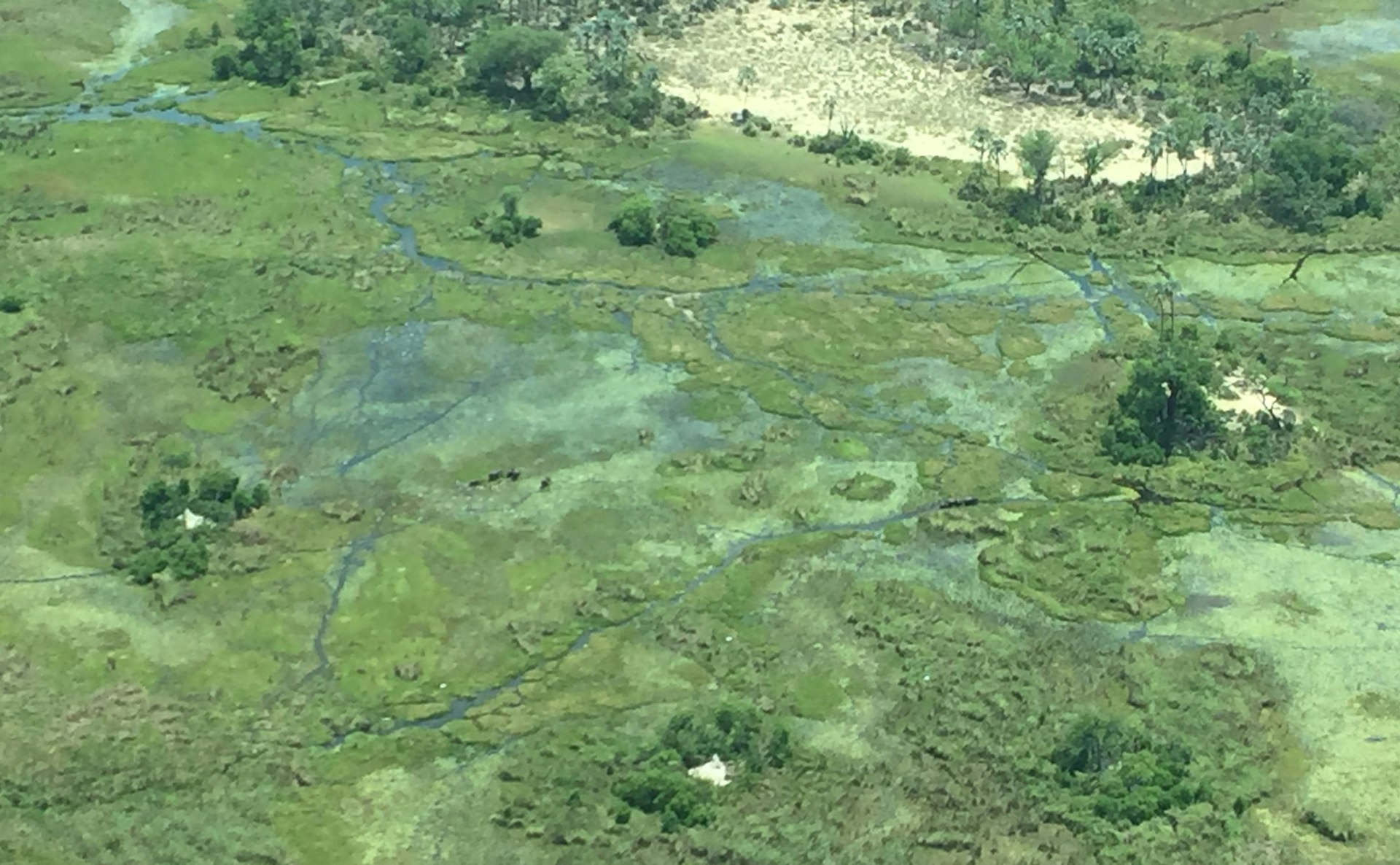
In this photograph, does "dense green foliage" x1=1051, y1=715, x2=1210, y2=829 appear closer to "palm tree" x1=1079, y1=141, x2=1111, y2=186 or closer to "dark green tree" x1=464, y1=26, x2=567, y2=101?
"palm tree" x1=1079, y1=141, x2=1111, y2=186

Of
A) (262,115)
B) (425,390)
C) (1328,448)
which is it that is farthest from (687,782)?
(262,115)

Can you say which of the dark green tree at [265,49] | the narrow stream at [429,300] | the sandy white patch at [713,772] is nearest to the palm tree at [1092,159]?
the narrow stream at [429,300]

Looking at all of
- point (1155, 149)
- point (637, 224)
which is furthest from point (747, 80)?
point (1155, 149)

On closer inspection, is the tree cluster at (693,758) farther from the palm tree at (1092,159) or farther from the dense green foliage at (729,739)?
the palm tree at (1092,159)

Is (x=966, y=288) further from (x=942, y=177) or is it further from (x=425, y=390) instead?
(x=425, y=390)

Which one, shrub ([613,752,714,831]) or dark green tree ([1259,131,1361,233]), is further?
dark green tree ([1259,131,1361,233])

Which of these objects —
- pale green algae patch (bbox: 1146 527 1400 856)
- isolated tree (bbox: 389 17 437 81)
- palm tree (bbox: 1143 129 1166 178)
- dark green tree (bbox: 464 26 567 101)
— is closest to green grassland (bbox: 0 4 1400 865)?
pale green algae patch (bbox: 1146 527 1400 856)
